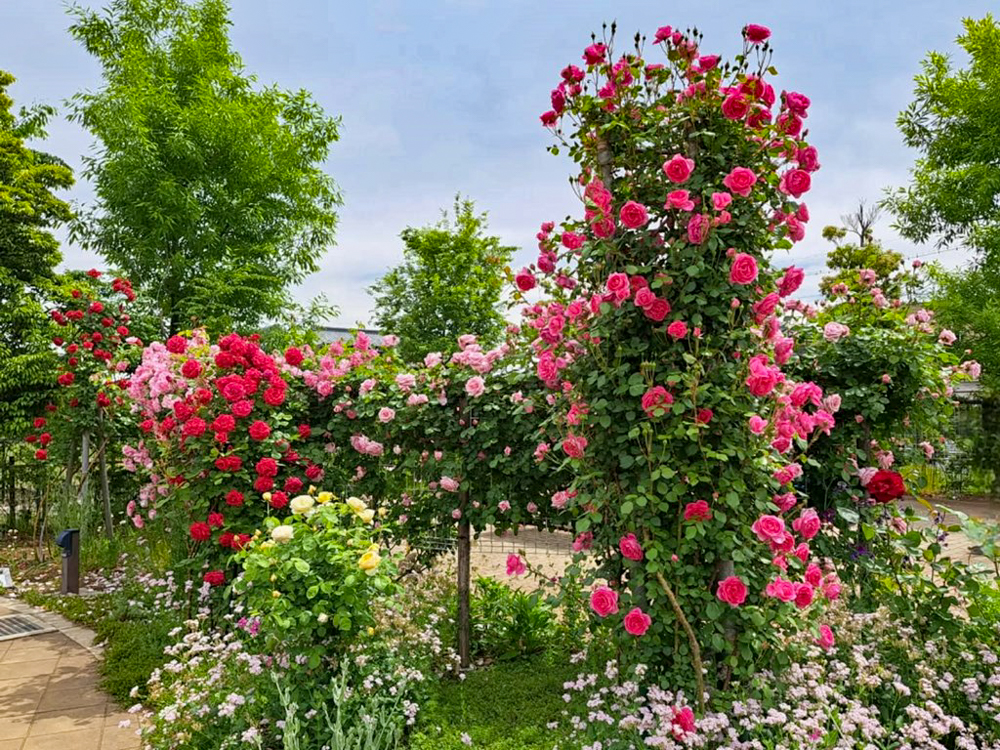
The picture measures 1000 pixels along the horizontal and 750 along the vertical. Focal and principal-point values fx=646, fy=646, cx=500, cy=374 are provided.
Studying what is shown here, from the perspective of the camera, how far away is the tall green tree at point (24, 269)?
774cm

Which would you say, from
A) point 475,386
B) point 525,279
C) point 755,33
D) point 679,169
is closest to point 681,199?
point 679,169

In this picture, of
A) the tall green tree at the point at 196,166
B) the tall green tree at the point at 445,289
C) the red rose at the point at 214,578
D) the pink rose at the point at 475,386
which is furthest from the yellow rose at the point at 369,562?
the tall green tree at the point at 445,289

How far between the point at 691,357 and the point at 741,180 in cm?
64

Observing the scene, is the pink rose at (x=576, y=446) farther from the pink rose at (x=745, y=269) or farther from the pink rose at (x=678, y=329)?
the pink rose at (x=745, y=269)

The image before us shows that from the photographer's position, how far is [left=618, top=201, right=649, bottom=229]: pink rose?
7.49 feet

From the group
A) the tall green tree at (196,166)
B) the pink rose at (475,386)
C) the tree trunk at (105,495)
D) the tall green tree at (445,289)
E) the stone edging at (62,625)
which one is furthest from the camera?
the tall green tree at (445,289)

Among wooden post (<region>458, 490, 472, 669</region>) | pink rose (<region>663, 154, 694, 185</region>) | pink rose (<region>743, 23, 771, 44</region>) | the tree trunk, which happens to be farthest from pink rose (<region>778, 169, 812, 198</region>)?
the tree trunk

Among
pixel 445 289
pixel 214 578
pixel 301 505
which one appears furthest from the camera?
pixel 445 289

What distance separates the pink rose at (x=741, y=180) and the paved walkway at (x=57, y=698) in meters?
3.28

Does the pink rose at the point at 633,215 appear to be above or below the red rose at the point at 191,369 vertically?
above

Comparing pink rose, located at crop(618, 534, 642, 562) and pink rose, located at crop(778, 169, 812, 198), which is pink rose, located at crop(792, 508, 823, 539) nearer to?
pink rose, located at crop(618, 534, 642, 562)

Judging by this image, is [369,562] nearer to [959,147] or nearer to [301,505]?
[301,505]

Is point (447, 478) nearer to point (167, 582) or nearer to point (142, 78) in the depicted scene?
point (167, 582)

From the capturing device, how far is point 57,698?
127 inches
